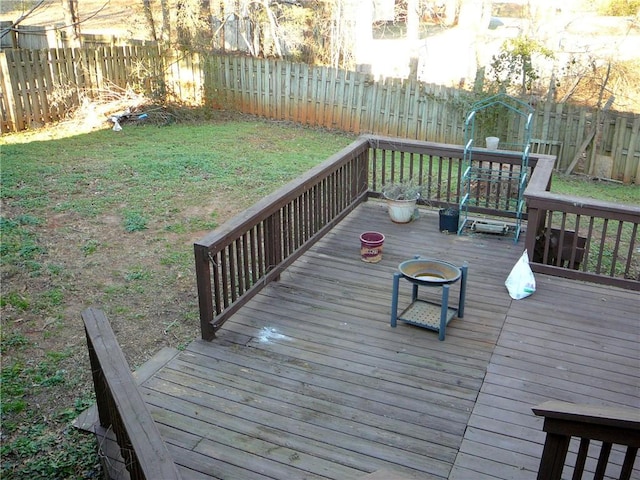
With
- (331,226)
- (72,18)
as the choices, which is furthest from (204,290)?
(72,18)

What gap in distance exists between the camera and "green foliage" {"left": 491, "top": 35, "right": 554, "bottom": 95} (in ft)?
32.8

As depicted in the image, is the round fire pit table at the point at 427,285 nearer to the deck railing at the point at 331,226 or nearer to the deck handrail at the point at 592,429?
the deck railing at the point at 331,226

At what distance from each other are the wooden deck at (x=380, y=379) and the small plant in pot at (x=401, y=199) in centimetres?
125

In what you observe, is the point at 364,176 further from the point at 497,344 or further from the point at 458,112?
the point at 458,112

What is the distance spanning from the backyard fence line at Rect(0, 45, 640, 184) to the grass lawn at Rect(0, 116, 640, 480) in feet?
1.98

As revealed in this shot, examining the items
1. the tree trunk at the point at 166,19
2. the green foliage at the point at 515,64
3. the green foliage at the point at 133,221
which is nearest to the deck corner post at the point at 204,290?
the green foliage at the point at 133,221

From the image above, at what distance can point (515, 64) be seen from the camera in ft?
33.1

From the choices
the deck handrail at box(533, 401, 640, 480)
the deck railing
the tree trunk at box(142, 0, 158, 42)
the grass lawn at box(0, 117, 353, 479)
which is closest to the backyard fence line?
the grass lawn at box(0, 117, 353, 479)

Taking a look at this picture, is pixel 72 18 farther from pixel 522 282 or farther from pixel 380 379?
pixel 380 379

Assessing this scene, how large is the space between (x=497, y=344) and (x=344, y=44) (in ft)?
38.8

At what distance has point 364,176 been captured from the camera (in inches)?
277

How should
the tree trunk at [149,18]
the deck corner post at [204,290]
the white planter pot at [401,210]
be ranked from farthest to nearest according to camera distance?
the tree trunk at [149,18] → the white planter pot at [401,210] → the deck corner post at [204,290]

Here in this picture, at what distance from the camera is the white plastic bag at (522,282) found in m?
4.92

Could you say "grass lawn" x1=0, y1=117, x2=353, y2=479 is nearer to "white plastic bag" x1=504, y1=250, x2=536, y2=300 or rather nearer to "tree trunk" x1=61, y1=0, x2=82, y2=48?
"white plastic bag" x1=504, y1=250, x2=536, y2=300
